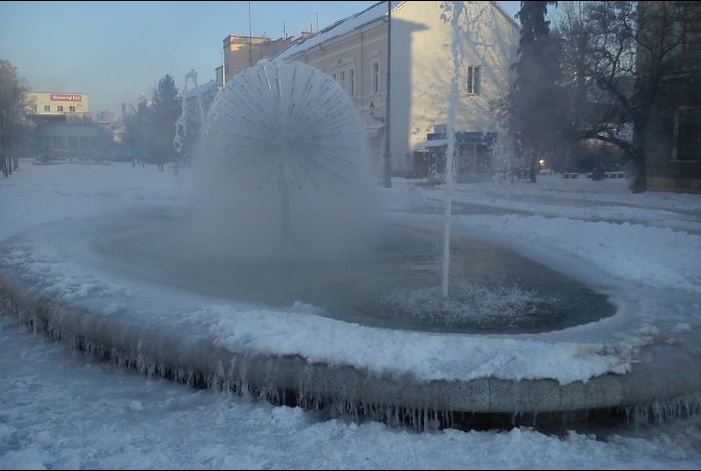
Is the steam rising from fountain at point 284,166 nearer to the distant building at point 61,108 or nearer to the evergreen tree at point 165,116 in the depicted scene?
the evergreen tree at point 165,116

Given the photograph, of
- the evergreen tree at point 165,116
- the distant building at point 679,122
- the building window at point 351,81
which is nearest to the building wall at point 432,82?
the building window at point 351,81

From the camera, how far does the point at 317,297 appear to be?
272 inches

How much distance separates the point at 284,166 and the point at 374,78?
25.0 meters

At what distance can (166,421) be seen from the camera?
414 cm

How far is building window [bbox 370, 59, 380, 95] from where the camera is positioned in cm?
3268

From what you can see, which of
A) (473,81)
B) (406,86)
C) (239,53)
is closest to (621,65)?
(239,53)

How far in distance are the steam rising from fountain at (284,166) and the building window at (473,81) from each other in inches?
567

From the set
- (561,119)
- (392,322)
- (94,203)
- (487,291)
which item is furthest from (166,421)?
(561,119)

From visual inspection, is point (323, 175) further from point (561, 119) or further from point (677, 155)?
point (677, 155)

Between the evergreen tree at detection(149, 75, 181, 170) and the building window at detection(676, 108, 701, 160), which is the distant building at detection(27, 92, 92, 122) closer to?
the evergreen tree at detection(149, 75, 181, 170)

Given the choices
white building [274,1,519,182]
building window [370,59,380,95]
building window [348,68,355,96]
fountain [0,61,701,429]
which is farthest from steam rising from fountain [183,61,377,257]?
building window [348,68,355,96]

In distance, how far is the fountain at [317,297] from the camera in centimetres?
422

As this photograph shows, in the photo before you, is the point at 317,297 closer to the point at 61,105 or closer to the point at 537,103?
the point at 537,103

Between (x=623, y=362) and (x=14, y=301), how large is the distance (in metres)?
5.67
